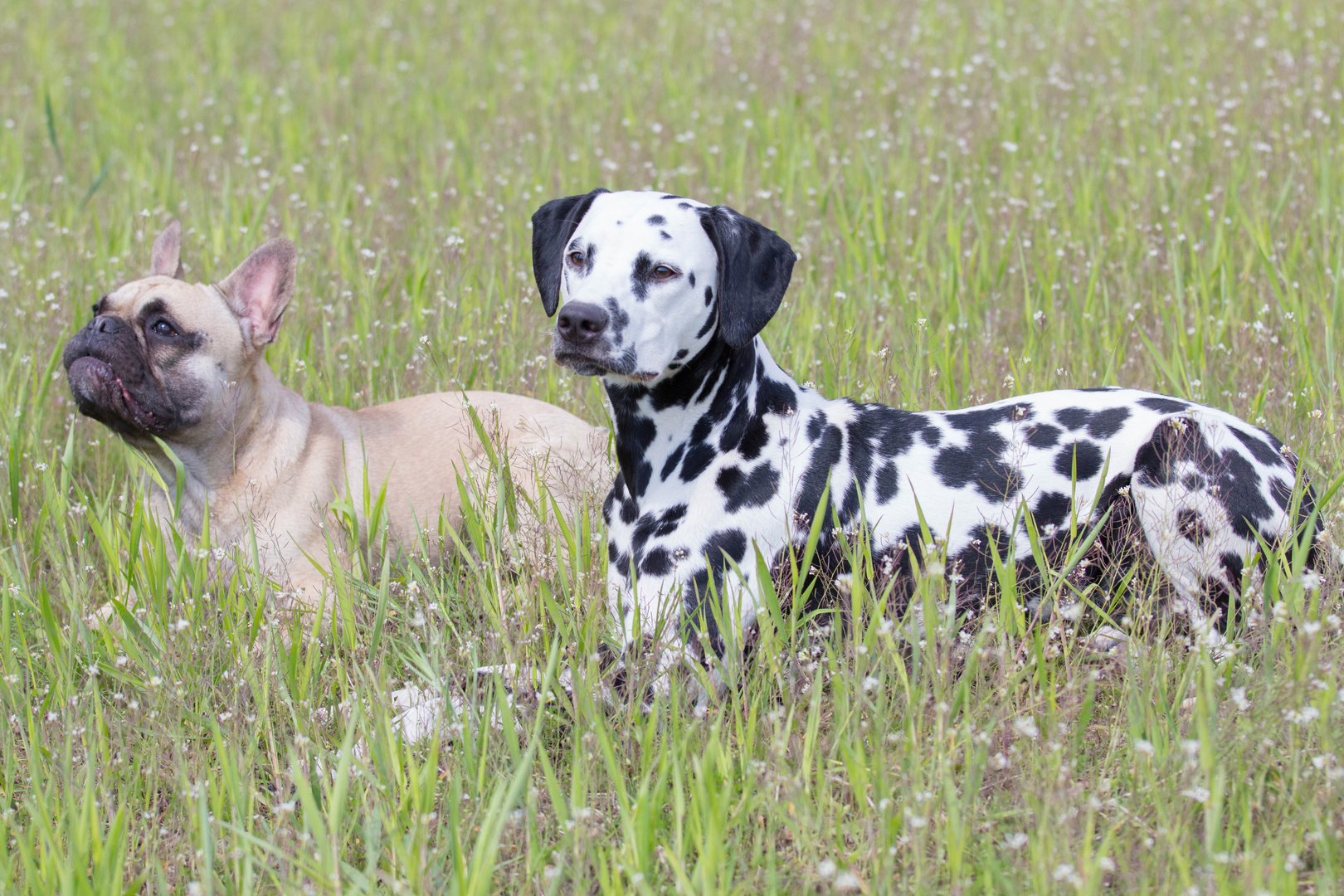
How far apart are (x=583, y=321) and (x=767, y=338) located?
2.54 metres

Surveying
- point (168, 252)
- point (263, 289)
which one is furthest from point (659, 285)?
point (168, 252)

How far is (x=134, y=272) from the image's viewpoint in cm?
671

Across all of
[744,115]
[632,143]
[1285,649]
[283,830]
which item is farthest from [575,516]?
[744,115]

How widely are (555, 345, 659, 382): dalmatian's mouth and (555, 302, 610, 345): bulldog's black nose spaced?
0.05 meters

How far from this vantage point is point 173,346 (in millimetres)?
4359

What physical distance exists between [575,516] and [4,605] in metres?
1.80

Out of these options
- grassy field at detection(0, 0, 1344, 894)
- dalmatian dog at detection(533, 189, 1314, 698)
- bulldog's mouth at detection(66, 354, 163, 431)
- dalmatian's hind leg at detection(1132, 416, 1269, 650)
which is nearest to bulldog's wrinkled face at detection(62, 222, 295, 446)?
bulldog's mouth at detection(66, 354, 163, 431)

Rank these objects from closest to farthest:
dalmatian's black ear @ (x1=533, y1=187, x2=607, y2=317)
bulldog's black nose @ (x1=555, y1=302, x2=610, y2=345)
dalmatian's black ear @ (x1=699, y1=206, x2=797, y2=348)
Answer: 1. bulldog's black nose @ (x1=555, y1=302, x2=610, y2=345)
2. dalmatian's black ear @ (x1=699, y1=206, x2=797, y2=348)
3. dalmatian's black ear @ (x1=533, y1=187, x2=607, y2=317)

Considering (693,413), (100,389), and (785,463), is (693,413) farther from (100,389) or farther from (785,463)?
(100,389)

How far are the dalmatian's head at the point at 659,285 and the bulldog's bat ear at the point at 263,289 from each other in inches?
53.9

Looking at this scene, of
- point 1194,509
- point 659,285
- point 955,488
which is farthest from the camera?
point 955,488

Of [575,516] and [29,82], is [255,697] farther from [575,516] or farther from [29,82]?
[29,82]

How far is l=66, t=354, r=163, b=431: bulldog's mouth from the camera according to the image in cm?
411

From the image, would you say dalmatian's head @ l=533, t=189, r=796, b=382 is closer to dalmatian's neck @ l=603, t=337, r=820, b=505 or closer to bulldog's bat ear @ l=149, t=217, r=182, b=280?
dalmatian's neck @ l=603, t=337, r=820, b=505
